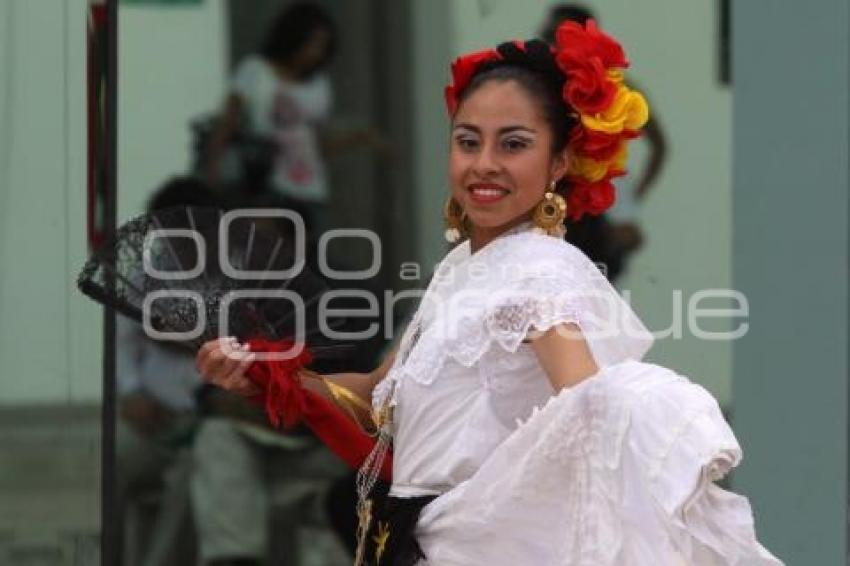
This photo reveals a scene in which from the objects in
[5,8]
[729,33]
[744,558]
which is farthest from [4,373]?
[744,558]

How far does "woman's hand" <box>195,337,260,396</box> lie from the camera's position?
14.0 ft

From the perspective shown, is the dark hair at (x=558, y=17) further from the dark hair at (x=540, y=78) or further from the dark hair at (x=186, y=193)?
the dark hair at (x=540, y=78)

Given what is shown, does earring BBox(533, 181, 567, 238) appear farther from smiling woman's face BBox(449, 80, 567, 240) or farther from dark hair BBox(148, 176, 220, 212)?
dark hair BBox(148, 176, 220, 212)

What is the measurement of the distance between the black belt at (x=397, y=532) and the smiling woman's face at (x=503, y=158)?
0.53m

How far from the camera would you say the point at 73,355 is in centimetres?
621

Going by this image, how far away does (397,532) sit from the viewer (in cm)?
423

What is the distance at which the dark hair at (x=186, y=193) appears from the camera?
638 cm

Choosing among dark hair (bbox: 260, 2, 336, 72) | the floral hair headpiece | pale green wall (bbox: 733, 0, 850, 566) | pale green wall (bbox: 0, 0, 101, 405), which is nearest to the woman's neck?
the floral hair headpiece

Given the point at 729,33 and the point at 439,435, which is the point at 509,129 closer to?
the point at 439,435

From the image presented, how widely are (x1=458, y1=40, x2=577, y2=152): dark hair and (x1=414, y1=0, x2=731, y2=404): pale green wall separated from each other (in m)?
2.23

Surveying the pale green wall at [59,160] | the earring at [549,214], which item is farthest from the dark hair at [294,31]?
the earring at [549,214]

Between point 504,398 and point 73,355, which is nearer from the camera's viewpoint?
point 504,398

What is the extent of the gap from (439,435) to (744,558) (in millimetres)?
623

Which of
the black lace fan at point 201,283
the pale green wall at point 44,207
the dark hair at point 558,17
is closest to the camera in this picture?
the black lace fan at point 201,283
